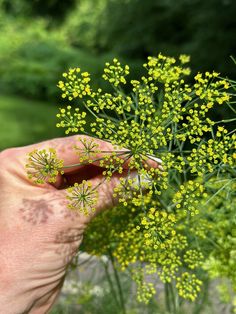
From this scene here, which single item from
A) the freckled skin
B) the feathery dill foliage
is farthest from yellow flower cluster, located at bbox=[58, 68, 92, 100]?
the freckled skin

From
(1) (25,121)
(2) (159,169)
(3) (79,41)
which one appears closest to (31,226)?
(2) (159,169)

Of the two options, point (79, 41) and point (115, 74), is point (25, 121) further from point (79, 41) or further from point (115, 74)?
point (79, 41)

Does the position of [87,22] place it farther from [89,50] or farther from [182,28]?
[182,28]

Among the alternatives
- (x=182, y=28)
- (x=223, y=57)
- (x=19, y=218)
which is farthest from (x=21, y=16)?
(x=19, y=218)

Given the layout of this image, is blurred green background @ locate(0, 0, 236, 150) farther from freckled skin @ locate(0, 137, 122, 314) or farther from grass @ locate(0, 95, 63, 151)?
freckled skin @ locate(0, 137, 122, 314)

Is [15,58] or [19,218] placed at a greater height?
[15,58]
